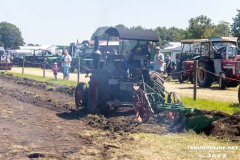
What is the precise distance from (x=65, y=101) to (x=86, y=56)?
18.4 meters

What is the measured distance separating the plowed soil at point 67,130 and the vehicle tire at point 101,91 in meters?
0.34

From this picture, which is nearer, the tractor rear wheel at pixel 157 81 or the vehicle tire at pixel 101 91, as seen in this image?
the tractor rear wheel at pixel 157 81

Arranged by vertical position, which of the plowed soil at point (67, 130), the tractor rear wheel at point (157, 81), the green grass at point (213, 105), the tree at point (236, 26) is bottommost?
the plowed soil at point (67, 130)

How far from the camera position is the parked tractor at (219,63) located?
16484 mm

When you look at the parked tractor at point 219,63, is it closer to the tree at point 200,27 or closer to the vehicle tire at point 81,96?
the vehicle tire at point 81,96

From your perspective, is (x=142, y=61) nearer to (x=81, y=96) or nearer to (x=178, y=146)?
(x=81, y=96)

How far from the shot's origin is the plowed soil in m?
6.24

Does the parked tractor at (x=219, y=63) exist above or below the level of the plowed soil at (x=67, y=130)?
above

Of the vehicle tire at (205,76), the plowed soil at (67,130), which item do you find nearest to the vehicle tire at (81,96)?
the plowed soil at (67,130)

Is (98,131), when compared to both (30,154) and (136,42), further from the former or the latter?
(136,42)

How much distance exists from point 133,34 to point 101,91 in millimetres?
1577

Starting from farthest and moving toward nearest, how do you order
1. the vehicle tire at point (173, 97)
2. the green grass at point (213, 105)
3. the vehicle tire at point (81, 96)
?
the vehicle tire at point (81, 96), the green grass at point (213, 105), the vehicle tire at point (173, 97)

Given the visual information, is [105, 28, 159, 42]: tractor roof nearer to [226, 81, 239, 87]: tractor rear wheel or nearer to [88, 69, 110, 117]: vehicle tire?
[88, 69, 110, 117]: vehicle tire

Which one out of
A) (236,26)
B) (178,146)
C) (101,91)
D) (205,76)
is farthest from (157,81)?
(236,26)
